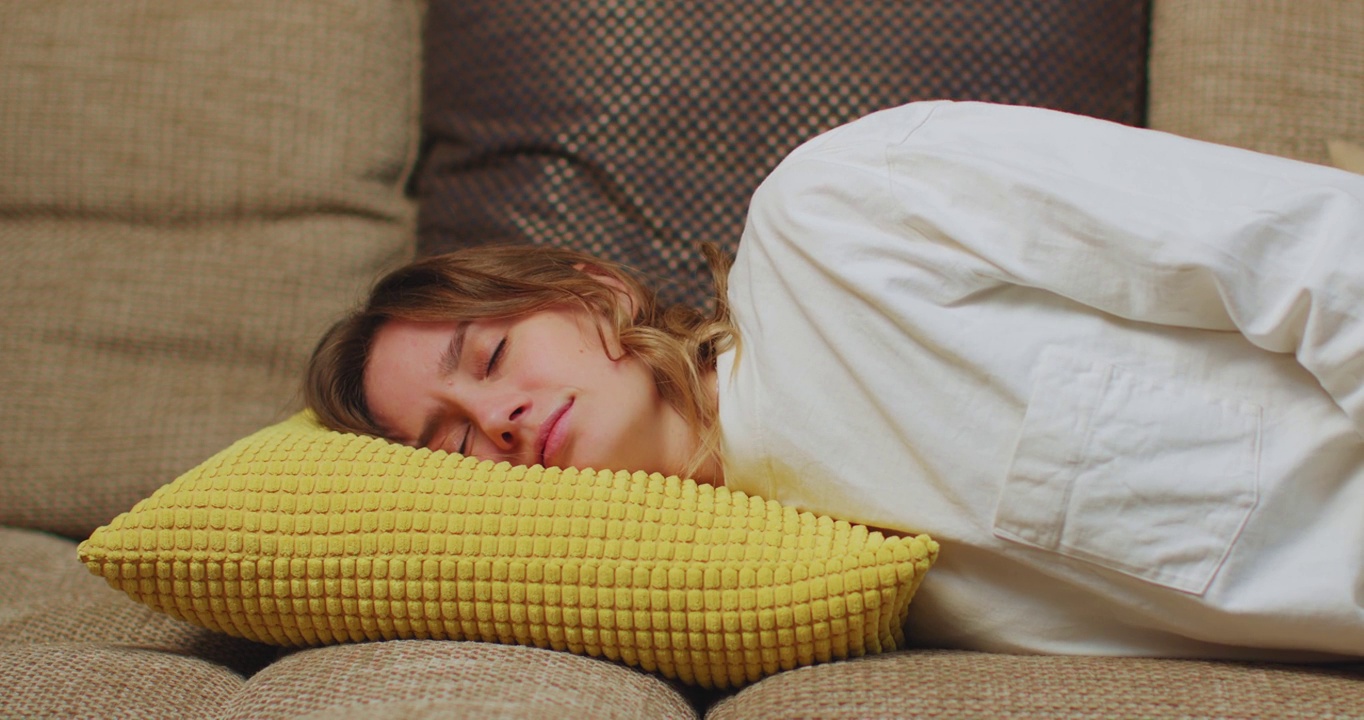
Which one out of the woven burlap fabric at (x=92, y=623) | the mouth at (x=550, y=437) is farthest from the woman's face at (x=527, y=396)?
the woven burlap fabric at (x=92, y=623)

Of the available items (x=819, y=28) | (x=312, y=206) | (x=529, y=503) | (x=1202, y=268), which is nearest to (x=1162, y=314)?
(x=1202, y=268)

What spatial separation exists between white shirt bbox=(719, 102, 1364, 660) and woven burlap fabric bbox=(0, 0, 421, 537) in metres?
0.76

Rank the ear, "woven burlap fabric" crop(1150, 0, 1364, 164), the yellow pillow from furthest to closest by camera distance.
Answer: "woven burlap fabric" crop(1150, 0, 1364, 164) < the ear < the yellow pillow

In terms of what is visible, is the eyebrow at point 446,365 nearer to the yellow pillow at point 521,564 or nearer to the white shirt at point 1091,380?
the yellow pillow at point 521,564

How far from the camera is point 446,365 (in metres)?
1.02

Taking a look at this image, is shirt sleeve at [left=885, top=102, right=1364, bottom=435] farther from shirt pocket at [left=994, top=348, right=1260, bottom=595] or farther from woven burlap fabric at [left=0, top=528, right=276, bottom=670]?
woven burlap fabric at [left=0, top=528, right=276, bottom=670]

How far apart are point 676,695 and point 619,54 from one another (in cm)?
82

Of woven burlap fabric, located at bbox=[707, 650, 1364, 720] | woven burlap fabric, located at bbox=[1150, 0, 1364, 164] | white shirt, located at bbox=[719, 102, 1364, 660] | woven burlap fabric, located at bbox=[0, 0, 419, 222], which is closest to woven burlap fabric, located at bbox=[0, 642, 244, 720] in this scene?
woven burlap fabric, located at bbox=[707, 650, 1364, 720]

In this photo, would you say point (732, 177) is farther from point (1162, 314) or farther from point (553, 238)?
point (1162, 314)

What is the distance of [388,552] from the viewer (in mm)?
838

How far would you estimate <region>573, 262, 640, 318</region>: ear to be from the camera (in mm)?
1102

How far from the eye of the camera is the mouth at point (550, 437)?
951 mm

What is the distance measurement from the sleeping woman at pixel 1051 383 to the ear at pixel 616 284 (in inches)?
4.4

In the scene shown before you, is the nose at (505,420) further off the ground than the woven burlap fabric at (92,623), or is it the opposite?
the nose at (505,420)
